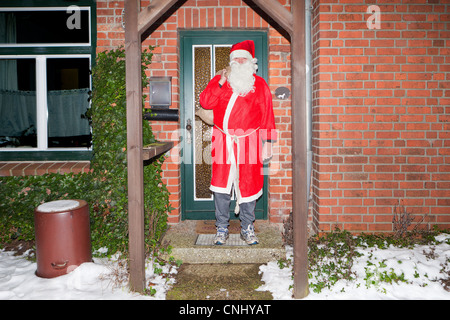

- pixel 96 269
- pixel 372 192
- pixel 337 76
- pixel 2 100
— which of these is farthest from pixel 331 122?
pixel 2 100

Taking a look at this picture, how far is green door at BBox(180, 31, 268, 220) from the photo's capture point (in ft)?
15.4

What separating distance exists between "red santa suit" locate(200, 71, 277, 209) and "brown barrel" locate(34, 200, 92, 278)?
4.83 feet

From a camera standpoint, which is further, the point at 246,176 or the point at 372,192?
the point at 372,192

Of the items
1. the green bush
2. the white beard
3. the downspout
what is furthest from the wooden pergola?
the downspout

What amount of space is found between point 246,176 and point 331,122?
1.25 meters

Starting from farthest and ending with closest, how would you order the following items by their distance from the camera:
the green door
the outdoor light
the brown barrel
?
the green door
the outdoor light
the brown barrel

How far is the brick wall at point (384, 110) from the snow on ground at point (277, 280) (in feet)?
2.39

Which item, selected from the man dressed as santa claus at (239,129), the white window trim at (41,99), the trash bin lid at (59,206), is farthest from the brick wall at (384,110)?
the white window trim at (41,99)

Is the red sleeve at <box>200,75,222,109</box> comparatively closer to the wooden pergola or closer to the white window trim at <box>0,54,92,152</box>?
the wooden pergola

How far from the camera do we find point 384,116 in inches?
166

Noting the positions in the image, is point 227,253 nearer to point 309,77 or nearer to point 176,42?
point 309,77

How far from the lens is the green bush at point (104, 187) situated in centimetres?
368

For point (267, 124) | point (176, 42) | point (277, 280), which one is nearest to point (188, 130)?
point (176, 42)

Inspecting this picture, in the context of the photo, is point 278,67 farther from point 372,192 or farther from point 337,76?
point 372,192
